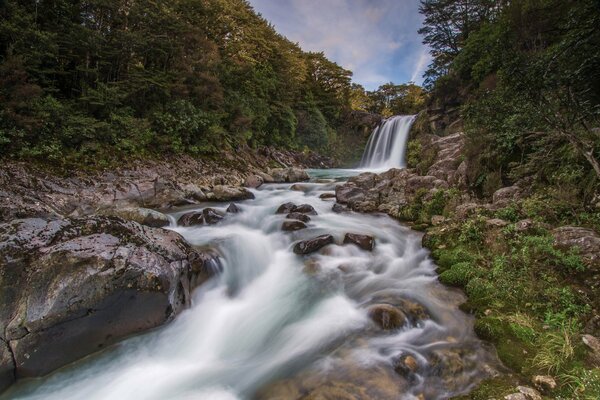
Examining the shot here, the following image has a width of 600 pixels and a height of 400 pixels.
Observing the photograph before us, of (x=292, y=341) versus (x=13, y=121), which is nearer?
(x=292, y=341)

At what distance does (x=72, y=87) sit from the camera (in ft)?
42.6

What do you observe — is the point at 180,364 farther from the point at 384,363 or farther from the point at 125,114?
the point at 125,114

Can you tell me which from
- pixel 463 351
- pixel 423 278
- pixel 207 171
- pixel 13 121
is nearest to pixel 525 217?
pixel 423 278

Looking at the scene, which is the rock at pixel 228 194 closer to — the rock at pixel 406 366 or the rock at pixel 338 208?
the rock at pixel 338 208

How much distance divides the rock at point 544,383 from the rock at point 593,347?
65cm

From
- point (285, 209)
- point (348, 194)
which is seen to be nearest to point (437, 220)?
point (348, 194)

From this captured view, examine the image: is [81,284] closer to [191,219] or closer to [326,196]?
[191,219]

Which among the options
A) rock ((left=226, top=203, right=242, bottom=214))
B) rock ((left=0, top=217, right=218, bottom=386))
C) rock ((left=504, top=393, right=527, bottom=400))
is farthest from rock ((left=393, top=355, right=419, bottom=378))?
rock ((left=226, top=203, right=242, bottom=214))

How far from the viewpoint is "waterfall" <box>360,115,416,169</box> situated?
23.5 meters

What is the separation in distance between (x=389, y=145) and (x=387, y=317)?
22.6 meters

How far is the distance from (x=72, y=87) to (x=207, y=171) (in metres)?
6.83

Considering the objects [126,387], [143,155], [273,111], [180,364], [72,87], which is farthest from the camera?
[273,111]

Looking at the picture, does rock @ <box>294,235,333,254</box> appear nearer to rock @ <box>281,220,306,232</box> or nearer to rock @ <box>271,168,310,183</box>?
rock @ <box>281,220,306,232</box>

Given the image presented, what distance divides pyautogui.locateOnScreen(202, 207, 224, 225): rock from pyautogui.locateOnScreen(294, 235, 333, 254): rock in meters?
3.02
